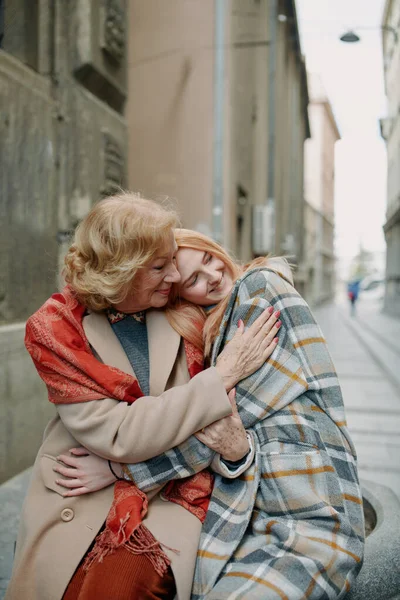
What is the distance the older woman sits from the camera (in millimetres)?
1855

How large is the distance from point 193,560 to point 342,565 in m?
0.43

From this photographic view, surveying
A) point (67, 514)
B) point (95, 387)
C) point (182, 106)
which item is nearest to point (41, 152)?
point (95, 387)

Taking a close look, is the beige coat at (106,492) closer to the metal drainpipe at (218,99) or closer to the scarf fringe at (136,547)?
the scarf fringe at (136,547)

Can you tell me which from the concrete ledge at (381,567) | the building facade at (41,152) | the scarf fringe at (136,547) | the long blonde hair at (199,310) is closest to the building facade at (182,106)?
the building facade at (41,152)

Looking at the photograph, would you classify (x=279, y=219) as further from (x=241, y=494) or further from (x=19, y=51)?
(x=241, y=494)

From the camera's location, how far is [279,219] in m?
25.6

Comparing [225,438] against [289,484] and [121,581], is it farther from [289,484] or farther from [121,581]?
[121,581]

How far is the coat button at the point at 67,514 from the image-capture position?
1960 millimetres

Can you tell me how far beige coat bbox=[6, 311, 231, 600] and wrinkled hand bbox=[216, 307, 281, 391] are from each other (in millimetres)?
59

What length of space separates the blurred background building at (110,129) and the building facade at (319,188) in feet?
89.9

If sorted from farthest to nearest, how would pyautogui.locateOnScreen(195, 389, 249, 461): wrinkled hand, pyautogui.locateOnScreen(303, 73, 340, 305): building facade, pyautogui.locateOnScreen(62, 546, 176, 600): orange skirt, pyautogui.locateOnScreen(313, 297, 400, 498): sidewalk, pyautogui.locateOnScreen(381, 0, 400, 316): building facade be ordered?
pyautogui.locateOnScreen(303, 73, 340, 305): building facade → pyautogui.locateOnScreen(381, 0, 400, 316): building facade → pyautogui.locateOnScreen(313, 297, 400, 498): sidewalk → pyautogui.locateOnScreen(195, 389, 249, 461): wrinkled hand → pyautogui.locateOnScreen(62, 546, 176, 600): orange skirt

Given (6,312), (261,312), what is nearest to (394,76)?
(6,312)

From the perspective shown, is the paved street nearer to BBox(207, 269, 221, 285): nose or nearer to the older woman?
the older woman

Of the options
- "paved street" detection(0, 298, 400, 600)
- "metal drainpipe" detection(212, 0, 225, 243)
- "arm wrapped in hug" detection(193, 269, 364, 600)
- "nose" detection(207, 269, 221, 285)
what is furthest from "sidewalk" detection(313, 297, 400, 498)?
"metal drainpipe" detection(212, 0, 225, 243)
